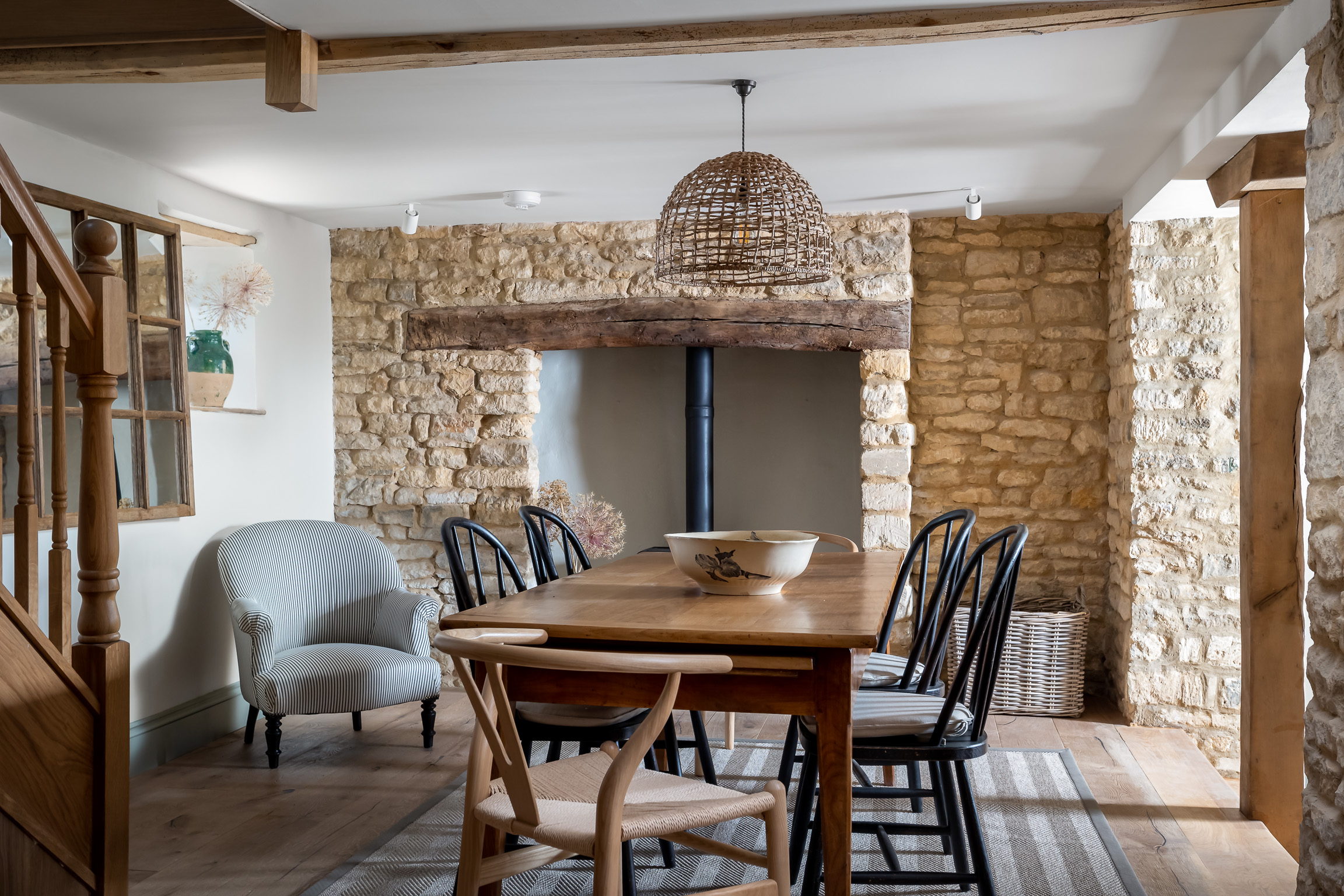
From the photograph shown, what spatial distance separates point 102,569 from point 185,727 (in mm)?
2056

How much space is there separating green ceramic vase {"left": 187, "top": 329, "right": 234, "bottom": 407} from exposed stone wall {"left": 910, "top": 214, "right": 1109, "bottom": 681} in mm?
3089

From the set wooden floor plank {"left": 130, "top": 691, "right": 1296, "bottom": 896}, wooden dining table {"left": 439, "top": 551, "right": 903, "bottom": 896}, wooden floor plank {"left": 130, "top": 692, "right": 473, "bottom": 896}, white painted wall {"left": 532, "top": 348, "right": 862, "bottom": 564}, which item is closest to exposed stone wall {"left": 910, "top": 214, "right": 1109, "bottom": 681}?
wooden floor plank {"left": 130, "top": 691, "right": 1296, "bottom": 896}

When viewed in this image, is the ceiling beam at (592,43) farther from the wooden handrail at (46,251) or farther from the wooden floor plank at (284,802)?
the wooden floor plank at (284,802)

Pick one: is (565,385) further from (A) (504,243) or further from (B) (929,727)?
(B) (929,727)

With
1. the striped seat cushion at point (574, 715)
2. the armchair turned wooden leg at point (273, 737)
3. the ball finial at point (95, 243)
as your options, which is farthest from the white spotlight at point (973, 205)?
the armchair turned wooden leg at point (273, 737)

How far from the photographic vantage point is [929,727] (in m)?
2.26

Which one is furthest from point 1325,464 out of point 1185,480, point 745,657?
point 1185,480

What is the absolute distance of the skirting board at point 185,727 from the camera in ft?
12.6

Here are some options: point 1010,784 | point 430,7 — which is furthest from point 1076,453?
point 430,7

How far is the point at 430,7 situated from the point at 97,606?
5.29 ft

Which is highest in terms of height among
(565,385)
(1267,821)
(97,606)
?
(565,385)

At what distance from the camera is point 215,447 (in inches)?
173

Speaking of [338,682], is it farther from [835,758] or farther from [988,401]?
[988,401]

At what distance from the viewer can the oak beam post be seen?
3291 millimetres
